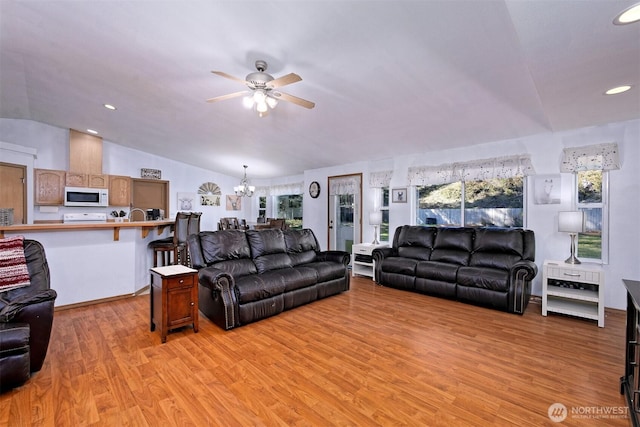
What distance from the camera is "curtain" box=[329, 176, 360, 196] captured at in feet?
20.9

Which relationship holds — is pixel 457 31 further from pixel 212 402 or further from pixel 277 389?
pixel 212 402

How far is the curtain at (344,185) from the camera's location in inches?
251

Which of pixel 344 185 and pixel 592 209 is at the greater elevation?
pixel 344 185

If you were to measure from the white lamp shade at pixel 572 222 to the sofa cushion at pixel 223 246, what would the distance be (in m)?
4.13

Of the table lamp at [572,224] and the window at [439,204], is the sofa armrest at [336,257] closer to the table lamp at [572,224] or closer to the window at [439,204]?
the window at [439,204]

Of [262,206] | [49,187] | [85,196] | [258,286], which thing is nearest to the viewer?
[258,286]

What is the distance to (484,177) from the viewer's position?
4.59m

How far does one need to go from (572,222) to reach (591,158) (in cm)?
103

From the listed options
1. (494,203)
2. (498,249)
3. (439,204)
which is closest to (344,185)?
(439,204)

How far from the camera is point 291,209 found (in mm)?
9055

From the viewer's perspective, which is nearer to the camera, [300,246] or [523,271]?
[523,271]

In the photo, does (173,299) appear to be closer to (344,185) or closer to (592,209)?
(344,185)

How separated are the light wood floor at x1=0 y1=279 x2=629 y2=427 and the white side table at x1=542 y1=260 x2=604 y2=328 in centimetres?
14

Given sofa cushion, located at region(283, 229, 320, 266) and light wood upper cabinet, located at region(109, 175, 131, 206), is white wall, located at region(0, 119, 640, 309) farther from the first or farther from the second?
sofa cushion, located at region(283, 229, 320, 266)
